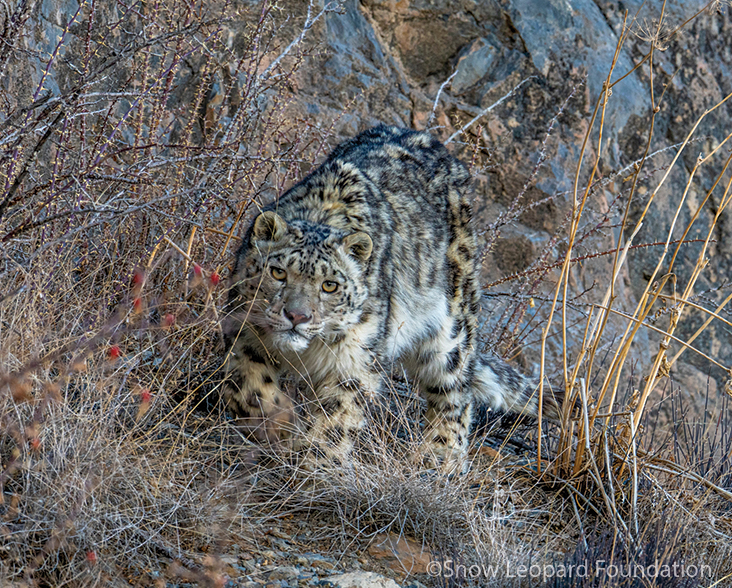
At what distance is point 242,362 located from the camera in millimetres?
4125

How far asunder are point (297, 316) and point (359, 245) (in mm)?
553

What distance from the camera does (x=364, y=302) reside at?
4047 mm

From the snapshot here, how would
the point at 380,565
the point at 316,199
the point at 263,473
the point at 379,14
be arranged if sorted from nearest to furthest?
the point at 380,565 < the point at 263,473 < the point at 316,199 < the point at 379,14

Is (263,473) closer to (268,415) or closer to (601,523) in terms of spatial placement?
(268,415)

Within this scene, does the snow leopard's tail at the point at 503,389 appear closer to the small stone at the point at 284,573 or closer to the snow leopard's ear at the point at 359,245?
the snow leopard's ear at the point at 359,245

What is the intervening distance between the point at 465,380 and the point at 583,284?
362cm

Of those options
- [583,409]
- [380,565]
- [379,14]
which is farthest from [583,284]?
[380,565]

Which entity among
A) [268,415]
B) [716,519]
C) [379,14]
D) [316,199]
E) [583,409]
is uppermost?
[379,14]

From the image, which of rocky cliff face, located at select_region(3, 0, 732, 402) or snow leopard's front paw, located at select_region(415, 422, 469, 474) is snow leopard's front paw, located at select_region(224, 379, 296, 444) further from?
rocky cliff face, located at select_region(3, 0, 732, 402)

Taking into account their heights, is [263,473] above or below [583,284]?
above

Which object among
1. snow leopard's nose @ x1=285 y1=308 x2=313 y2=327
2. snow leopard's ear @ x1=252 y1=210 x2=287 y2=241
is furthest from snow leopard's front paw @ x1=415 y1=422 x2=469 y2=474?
snow leopard's ear @ x1=252 y1=210 x2=287 y2=241

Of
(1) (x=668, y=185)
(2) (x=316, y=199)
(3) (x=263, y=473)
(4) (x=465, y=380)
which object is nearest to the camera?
(3) (x=263, y=473)

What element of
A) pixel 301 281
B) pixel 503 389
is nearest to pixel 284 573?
pixel 301 281

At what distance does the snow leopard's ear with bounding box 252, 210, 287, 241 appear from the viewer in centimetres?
388
